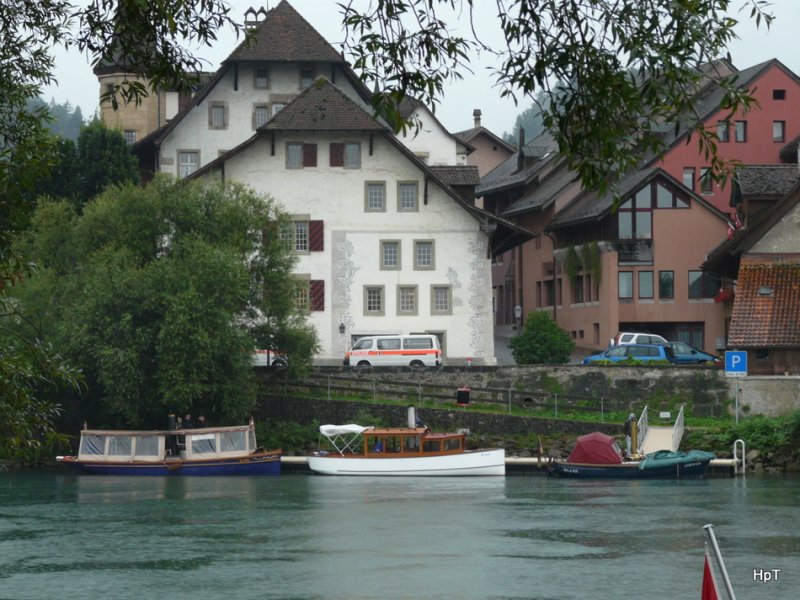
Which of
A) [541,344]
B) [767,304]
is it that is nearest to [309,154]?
[541,344]

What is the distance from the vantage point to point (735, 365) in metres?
59.7

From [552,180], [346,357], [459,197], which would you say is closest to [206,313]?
[346,357]

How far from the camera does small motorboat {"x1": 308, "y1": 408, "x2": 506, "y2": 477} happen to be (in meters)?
58.0

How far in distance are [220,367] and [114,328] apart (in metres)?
3.91

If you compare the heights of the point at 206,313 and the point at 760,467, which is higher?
the point at 206,313

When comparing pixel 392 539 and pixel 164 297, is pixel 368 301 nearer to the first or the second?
pixel 164 297

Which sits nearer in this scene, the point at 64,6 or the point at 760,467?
the point at 64,6

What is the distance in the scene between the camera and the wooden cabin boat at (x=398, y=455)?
2287 inches

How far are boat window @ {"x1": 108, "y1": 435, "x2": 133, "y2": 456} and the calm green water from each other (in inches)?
167

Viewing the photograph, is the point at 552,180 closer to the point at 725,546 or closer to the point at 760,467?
the point at 760,467

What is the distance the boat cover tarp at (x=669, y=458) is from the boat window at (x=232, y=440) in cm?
1408

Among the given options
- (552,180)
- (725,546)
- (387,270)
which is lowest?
(725,546)

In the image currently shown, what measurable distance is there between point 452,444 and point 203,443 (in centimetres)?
888

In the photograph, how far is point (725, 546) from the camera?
113ft
